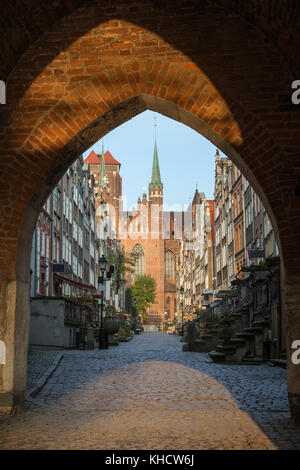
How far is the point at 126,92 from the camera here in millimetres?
7984

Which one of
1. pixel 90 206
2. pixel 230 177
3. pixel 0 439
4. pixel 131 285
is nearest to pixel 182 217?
pixel 131 285

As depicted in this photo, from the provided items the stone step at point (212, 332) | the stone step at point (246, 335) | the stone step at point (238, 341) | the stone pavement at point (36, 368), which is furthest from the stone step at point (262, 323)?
the stone pavement at point (36, 368)

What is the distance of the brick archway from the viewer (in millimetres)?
7504

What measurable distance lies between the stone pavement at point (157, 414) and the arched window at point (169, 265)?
9885 centimetres

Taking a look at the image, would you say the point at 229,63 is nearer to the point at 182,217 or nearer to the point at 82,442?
the point at 82,442

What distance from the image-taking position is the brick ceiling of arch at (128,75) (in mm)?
7621

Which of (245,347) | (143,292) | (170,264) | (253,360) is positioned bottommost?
(253,360)

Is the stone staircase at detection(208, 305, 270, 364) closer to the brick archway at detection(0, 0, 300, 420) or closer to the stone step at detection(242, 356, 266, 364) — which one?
the stone step at detection(242, 356, 266, 364)

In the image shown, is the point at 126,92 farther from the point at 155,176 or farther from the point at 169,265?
the point at 155,176

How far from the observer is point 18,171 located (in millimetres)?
7875

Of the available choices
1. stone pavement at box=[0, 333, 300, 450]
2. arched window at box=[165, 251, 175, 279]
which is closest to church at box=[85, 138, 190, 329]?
arched window at box=[165, 251, 175, 279]

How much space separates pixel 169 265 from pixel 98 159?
2476cm

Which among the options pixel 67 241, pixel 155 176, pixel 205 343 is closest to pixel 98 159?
pixel 155 176

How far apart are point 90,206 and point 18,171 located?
4754cm
